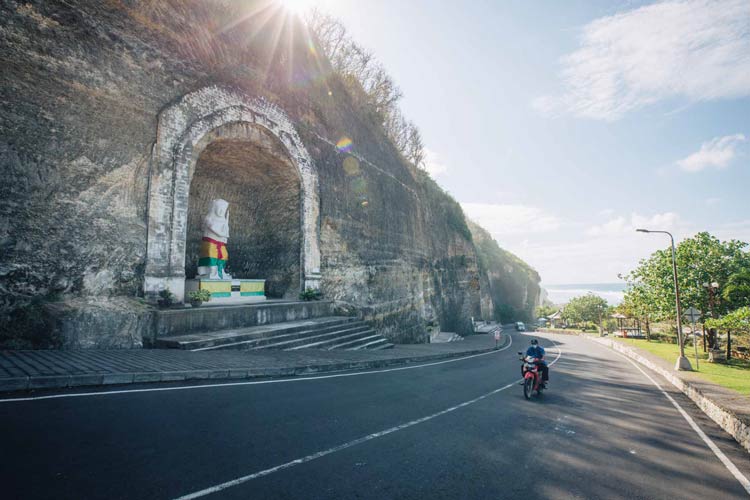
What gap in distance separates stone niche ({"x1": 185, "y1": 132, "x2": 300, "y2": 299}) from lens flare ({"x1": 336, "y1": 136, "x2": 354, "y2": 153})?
4.55m

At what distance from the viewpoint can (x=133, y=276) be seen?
10.3 metres

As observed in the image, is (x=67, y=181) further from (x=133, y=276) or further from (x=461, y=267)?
(x=461, y=267)

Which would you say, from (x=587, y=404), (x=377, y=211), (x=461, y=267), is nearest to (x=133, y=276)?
(x=587, y=404)

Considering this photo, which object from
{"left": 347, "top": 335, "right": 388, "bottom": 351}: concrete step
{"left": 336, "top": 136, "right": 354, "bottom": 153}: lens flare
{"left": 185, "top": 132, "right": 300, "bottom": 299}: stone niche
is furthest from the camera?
{"left": 336, "top": 136, "right": 354, "bottom": 153}: lens flare

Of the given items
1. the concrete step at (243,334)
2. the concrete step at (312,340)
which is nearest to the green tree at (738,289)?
the concrete step at (312,340)

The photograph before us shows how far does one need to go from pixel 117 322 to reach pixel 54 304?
4.20 ft

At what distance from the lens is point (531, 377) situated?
8.05 meters

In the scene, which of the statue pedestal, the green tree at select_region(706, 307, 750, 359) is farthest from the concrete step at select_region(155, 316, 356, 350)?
the green tree at select_region(706, 307, 750, 359)

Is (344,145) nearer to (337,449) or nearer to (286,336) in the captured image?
(286,336)

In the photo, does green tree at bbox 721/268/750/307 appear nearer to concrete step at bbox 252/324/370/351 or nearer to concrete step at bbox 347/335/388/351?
concrete step at bbox 347/335/388/351

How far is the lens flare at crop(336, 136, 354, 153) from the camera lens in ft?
66.1

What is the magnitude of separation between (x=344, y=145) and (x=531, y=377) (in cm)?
1617

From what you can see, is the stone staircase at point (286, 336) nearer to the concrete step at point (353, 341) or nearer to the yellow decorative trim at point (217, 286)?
the concrete step at point (353, 341)

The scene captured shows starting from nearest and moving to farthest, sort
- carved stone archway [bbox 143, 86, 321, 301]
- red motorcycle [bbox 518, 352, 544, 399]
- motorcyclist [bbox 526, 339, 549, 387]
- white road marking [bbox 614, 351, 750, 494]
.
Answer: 1. white road marking [bbox 614, 351, 750, 494]
2. red motorcycle [bbox 518, 352, 544, 399]
3. motorcyclist [bbox 526, 339, 549, 387]
4. carved stone archway [bbox 143, 86, 321, 301]
